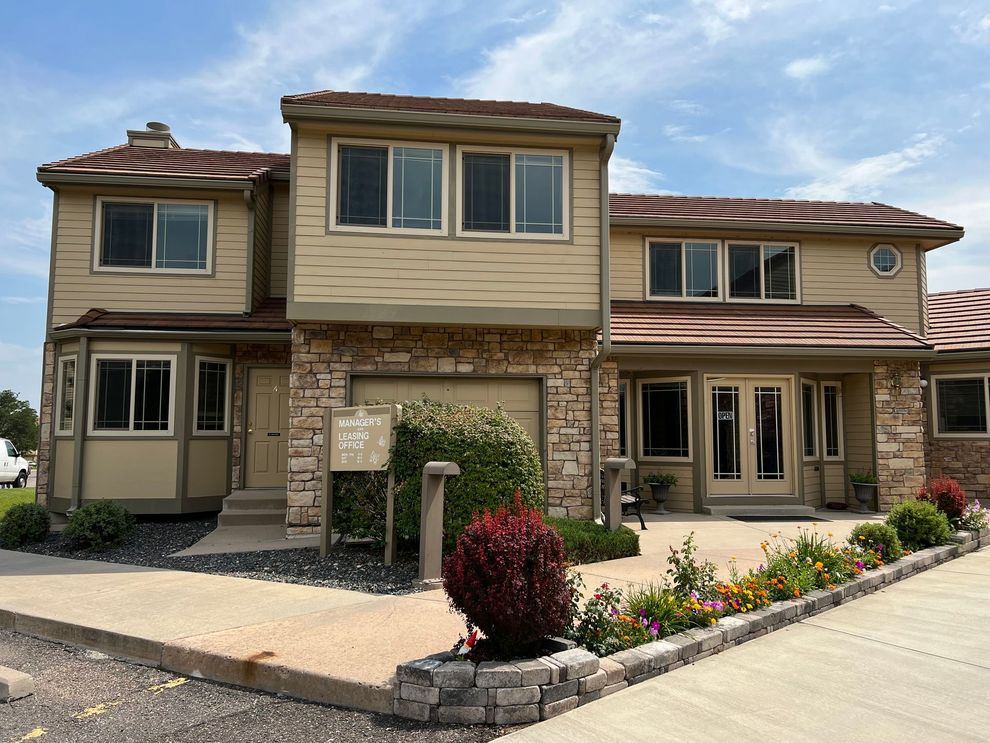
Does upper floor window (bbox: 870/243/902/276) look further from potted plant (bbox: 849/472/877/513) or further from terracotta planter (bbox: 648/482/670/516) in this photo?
terracotta planter (bbox: 648/482/670/516)

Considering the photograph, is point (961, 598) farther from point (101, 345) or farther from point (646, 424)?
point (101, 345)

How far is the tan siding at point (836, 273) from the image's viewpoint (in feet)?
43.9

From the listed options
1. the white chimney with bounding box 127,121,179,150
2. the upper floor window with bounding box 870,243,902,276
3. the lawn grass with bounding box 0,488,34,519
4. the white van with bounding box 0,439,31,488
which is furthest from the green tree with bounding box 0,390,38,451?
the upper floor window with bounding box 870,243,902,276

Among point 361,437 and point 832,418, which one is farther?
point 832,418

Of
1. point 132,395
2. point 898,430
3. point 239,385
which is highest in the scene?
point 239,385

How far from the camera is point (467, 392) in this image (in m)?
10.2

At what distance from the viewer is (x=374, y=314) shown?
9.52 m

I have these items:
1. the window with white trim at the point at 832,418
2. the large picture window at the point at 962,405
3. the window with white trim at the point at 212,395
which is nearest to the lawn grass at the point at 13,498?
the window with white trim at the point at 212,395

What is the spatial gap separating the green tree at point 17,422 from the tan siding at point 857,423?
138 ft

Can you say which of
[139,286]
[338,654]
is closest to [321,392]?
[139,286]

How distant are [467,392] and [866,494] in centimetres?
743

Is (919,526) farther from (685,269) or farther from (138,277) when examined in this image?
(138,277)

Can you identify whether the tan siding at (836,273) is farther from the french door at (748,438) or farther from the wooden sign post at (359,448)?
the wooden sign post at (359,448)

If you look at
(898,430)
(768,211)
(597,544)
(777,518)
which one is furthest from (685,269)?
(597,544)
